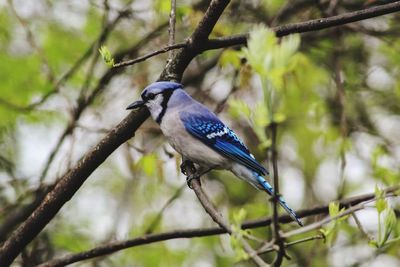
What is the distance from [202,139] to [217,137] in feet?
0.32

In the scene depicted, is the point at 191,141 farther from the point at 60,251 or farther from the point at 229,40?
the point at 60,251

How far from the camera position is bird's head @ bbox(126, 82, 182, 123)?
3416 millimetres

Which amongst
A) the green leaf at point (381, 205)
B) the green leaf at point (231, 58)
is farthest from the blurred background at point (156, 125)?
the green leaf at point (381, 205)

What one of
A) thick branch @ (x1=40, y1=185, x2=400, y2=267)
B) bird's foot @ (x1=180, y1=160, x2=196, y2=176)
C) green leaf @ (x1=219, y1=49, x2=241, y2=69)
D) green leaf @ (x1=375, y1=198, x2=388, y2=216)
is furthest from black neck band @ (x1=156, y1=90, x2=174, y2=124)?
green leaf @ (x1=375, y1=198, x2=388, y2=216)

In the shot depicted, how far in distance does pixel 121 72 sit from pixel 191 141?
4.79 feet

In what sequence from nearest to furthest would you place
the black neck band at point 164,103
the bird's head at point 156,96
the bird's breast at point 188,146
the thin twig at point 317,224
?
the thin twig at point 317,224 → the bird's head at point 156,96 → the black neck band at point 164,103 → the bird's breast at point 188,146

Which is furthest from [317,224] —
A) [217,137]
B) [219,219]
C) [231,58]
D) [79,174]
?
[231,58]

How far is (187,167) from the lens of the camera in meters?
3.72

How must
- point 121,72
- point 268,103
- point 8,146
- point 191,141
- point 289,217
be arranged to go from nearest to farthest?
point 268,103 < point 289,217 < point 191,141 < point 121,72 < point 8,146

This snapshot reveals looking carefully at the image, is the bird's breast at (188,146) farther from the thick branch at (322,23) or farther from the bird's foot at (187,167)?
the thick branch at (322,23)

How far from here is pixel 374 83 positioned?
6227 millimetres

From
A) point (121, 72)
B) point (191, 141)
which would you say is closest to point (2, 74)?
point (121, 72)

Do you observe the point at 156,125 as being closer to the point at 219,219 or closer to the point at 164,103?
the point at 164,103

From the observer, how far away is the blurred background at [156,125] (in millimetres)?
4703
